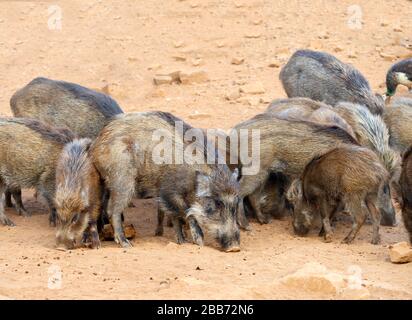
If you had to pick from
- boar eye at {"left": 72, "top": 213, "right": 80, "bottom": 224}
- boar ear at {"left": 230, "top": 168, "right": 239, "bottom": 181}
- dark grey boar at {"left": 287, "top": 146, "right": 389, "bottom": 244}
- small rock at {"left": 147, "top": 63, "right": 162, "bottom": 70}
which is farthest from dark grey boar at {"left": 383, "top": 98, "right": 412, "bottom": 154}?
small rock at {"left": 147, "top": 63, "right": 162, "bottom": 70}

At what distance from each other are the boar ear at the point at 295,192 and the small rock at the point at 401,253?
5.83 ft

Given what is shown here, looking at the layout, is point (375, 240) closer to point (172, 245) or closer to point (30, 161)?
point (172, 245)

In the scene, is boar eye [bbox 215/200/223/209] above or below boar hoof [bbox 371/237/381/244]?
above

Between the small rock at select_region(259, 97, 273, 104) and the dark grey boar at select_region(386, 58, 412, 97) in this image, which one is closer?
the dark grey boar at select_region(386, 58, 412, 97)

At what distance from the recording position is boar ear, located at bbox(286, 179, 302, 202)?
9445 millimetres

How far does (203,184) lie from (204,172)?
125 millimetres

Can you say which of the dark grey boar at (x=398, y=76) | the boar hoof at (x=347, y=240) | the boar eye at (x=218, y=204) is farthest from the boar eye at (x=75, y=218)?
the dark grey boar at (x=398, y=76)

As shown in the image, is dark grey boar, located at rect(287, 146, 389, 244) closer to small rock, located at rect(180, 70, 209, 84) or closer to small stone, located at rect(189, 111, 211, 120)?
small stone, located at rect(189, 111, 211, 120)

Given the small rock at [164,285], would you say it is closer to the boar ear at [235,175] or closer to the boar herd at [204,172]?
the boar herd at [204,172]

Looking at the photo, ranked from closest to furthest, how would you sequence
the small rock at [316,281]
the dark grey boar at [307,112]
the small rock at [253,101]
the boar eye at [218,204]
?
the small rock at [316,281] < the boar eye at [218,204] < the dark grey boar at [307,112] < the small rock at [253,101]

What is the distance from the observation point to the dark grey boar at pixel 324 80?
12859 mm

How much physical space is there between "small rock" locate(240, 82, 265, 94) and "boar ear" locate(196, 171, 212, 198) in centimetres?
701

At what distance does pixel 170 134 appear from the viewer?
29.3 feet
